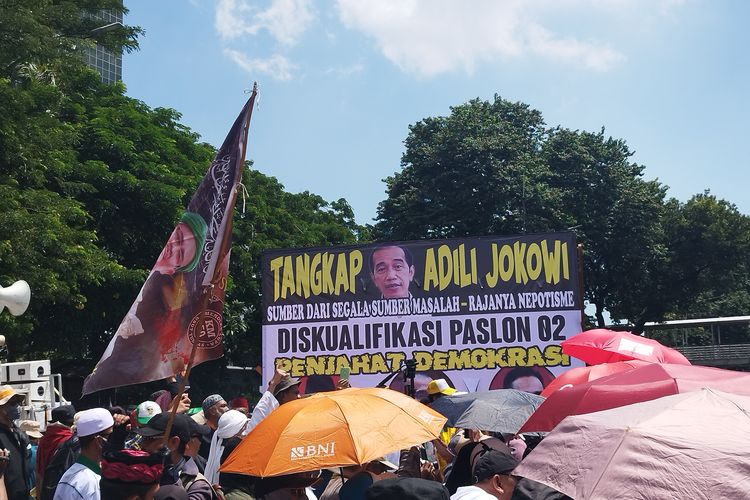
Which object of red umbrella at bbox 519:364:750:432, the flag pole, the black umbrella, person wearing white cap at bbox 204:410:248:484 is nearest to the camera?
the flag pole

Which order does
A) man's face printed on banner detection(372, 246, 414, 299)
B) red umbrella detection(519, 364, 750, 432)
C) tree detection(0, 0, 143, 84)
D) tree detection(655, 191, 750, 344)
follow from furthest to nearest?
tree detection(655, 191, 750, 344)
tree detection(0, 0, 143, 84)
man's face printed on banner detection(372, 246, 414, 299)
red umbrella detection(519, 364, 750, 432)

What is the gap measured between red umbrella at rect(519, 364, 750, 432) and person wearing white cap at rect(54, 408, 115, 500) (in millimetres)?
2759

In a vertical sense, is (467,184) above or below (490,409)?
above

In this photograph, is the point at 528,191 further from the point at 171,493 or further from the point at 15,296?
the point at 171,493

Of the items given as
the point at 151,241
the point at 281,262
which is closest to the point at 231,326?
the point at 151,241

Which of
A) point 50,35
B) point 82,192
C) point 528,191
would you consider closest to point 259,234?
point 82,192

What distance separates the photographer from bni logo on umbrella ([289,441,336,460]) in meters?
5.00

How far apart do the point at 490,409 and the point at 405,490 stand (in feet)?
13.9

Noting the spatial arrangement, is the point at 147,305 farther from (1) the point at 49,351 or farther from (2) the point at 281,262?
(1) the point at 49,351

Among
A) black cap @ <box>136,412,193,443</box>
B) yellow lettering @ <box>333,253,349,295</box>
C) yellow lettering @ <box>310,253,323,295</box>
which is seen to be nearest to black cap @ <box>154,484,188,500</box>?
black cap @ <box>136,412,193,443</box>

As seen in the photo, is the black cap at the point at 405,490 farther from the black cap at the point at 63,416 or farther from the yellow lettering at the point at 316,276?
the yellow lettering at the point at 316,276

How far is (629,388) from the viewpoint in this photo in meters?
6.02

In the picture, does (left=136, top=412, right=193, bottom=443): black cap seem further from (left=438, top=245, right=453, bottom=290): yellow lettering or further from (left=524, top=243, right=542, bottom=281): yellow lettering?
(left=524, top=243, right=542, bottom=281): yellow lettering

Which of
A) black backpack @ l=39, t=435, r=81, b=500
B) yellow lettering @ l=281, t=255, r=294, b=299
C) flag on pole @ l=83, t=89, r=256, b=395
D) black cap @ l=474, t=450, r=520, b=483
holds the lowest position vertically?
black backpack @ l=39, t=435, r=81, b=500
